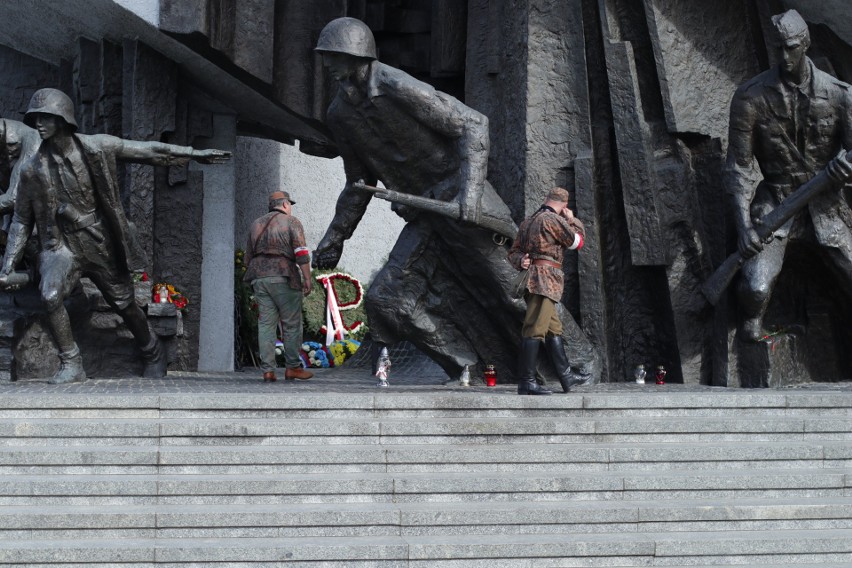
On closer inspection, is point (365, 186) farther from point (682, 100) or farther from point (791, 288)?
point (791, 288)

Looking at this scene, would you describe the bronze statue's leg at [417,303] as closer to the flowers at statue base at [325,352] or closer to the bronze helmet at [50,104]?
the bronze helmet at [50,104]

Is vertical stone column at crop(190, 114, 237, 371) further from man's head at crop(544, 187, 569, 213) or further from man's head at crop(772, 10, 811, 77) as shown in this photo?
man's head at crop(772, 10, 811, 77)

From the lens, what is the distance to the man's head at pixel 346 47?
823 cm

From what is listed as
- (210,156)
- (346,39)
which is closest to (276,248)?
(210,156)

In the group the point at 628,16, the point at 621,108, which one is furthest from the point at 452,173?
the point at 628,16

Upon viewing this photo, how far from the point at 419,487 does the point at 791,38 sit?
189 inches

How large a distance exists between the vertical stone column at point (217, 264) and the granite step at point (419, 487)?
7.39 meters

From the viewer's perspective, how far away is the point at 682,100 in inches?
394

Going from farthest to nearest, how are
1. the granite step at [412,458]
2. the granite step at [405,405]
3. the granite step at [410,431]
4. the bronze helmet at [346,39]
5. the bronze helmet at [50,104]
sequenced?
the bronze helmet at [50,104] < the bronze helmet at [346,39] < the granite step at [405,405] < the granite step at [410,431] < the granite step at [412,458]

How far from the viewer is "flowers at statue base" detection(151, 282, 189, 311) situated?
1162cm

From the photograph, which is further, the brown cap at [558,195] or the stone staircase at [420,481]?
the brown cap at [558,195]

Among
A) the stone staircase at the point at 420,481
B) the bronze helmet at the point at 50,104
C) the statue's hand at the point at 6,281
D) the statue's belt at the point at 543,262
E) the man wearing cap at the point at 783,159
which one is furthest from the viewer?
the statue's hand at the point at 6,281

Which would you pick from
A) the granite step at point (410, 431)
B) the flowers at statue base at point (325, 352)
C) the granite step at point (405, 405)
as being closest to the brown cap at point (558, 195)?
the granite step at point (405, 405)

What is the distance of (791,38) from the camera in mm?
8672
